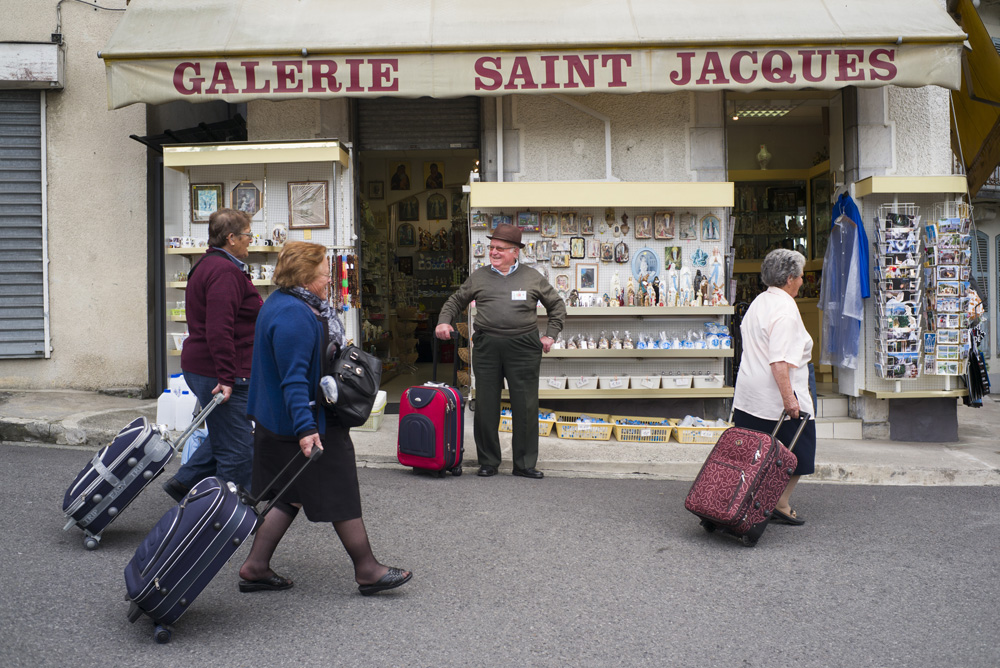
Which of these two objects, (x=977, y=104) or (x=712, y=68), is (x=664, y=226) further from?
(x=977, y=104)

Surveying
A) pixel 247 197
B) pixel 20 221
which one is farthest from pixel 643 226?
pixel 20 221

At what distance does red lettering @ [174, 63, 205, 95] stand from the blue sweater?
4346 mm

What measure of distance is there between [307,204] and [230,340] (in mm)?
3888

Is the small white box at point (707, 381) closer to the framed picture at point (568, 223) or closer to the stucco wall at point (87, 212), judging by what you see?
the framed picture at point (568, 223)

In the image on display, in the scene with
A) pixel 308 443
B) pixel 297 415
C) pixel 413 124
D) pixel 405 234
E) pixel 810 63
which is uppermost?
pixel 810 63

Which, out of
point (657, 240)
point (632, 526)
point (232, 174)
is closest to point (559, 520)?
point (632, 526)

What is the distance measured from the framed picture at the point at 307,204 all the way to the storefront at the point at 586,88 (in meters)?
0.19

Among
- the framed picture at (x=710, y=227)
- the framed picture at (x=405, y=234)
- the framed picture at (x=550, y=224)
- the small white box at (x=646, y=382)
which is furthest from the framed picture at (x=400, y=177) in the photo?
the small white box at (x=646, y=382)

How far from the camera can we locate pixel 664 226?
814 cm

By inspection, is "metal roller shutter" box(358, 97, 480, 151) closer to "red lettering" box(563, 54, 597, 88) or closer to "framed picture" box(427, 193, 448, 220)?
"red lettering" box(563, 54, 597, 88)

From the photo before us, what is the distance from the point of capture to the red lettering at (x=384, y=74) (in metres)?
7.18

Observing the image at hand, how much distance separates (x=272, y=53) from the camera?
716 cm

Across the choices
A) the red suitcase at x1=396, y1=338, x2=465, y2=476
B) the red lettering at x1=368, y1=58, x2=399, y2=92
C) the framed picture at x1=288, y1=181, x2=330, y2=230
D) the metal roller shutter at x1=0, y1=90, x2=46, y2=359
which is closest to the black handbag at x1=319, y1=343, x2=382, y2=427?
the red suitcase at x1=396, y1=338, x2=465, y2=476

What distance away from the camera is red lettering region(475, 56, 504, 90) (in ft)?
23.5
